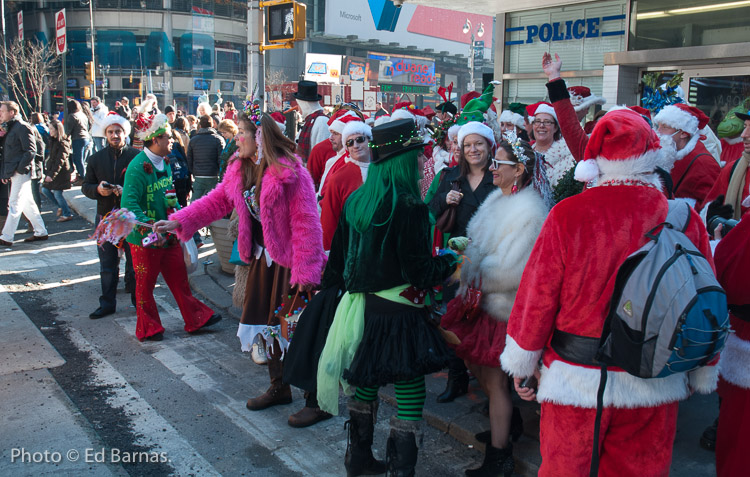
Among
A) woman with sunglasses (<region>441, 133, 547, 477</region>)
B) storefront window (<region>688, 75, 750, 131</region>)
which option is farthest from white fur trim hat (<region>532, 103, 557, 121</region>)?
storefront window (<region>688, 75, 750, 131</region>)

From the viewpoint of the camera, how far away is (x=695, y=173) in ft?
16.0

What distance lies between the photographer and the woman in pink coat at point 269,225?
4547 mm

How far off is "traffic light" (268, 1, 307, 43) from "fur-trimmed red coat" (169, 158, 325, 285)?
8.66m

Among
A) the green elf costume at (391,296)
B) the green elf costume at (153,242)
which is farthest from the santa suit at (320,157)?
the green elf costume at (391,296)

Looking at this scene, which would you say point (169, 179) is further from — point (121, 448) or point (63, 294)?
point (121, 448)

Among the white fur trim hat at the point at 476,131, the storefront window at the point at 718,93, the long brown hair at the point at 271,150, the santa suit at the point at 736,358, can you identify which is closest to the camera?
the santa suit at the point at 736,358

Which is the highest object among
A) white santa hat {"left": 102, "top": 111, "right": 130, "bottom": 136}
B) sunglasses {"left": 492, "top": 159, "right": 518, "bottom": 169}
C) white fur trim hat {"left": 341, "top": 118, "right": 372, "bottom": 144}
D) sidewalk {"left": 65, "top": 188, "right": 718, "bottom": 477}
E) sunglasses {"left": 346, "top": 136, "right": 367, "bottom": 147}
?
white santa hat {"left": 102, "top": 111, "right": 130, "bottom": 136}

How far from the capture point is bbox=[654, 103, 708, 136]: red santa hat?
4883mm

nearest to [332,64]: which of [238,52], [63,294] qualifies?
[238,52]

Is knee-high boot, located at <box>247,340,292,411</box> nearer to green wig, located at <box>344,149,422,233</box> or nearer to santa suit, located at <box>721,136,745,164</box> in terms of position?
green wig, located at <box>344,149,422,233</box>

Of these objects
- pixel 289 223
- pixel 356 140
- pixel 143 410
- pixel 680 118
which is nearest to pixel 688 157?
pixel 680 118

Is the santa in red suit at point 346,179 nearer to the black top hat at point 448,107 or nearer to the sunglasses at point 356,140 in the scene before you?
the sunglasses at point 356,140

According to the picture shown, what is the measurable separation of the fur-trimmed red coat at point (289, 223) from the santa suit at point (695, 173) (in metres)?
2.82

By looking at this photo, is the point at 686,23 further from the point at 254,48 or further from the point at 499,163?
the point at 254,48
